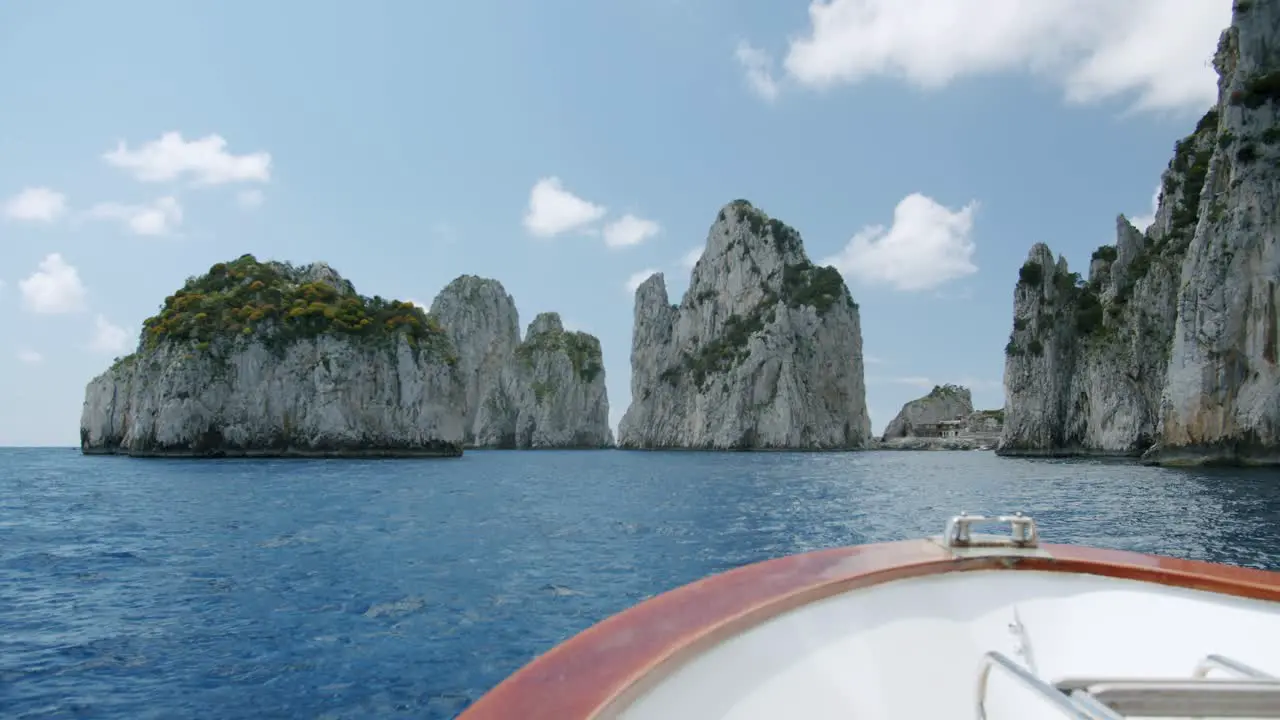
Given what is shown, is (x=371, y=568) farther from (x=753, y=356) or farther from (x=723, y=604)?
(x=753, y=356)

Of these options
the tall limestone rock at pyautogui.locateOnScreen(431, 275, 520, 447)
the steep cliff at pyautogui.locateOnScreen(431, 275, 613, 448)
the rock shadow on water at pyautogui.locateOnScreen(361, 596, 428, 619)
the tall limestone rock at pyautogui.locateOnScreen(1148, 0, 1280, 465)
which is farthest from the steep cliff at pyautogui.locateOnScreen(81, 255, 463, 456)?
the tall limestone rock at pyautogui.locateOnScreen(431, 275, 520, 447)

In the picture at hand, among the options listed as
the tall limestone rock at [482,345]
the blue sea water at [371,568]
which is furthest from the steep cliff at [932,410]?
the blue sea water at [371,568]

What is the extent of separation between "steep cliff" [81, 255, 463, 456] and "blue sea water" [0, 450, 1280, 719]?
40.4 meters

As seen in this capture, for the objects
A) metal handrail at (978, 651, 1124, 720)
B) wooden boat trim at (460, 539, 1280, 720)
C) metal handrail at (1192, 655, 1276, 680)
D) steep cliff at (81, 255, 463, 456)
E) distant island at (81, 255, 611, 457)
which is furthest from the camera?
distant island at (81, 255, 611, 457)

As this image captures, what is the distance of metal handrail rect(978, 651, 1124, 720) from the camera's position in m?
1.35

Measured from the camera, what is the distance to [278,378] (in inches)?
2675

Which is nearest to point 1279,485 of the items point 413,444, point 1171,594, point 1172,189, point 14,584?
point 1171,594

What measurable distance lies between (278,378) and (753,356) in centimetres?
7248

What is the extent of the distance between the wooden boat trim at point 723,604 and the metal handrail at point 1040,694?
0.48 meters

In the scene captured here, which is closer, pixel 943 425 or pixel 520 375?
pixel 943 425

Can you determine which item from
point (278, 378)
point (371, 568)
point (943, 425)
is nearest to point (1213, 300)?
point (371, 568)

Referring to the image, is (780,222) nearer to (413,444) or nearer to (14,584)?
(413,444)

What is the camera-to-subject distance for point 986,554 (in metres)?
2.51

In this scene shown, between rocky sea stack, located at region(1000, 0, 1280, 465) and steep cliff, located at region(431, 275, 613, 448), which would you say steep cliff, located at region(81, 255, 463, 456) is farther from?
steep cliff, located at region(431, 275, 613, 448)
